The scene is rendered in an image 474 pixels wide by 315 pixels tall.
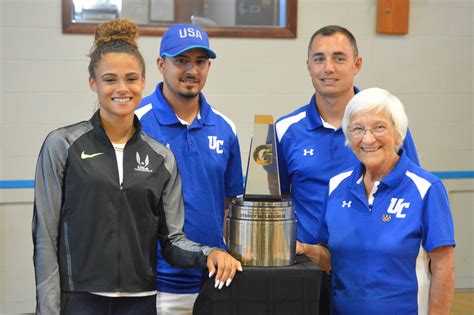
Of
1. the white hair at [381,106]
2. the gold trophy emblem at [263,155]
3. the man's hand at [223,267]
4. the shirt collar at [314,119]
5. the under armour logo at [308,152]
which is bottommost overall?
the man's hand at [223,267]

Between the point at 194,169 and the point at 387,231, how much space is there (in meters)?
0.75

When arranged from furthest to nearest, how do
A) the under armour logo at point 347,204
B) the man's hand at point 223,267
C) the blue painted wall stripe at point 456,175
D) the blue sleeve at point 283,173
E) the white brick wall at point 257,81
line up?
the blue painted wall stripe at point 456,175 < the white brick wall at point 257,81 < the blue sleeve at point 283,173 < the under armour logo at point 347,204 < the man's hand at point 223,267

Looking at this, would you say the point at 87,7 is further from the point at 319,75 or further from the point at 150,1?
the point at 319,75

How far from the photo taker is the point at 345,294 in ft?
6.89

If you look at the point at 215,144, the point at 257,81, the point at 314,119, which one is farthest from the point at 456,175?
the point at 215,144

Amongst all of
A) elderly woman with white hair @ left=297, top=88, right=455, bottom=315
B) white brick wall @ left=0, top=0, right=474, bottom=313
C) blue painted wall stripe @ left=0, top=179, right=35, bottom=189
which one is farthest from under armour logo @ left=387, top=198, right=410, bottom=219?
blue painted wall stripe @ left=0, top=179, right=35, bottom=189

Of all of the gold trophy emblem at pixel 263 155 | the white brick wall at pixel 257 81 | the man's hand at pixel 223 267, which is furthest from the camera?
the white brick wall at pixel 257 81

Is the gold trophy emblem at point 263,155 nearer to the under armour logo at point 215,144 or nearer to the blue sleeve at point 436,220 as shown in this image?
the blue sleeve at point 436,220

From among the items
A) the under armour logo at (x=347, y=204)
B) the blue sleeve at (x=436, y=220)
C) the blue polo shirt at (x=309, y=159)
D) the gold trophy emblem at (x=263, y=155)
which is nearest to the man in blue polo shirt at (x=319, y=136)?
the blue polo shirt at (x=309, y=159)

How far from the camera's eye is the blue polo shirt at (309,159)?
2.51m

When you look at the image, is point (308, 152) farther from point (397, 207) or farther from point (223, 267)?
point (223, 267)

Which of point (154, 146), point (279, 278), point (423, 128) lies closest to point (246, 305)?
point (279, 278)

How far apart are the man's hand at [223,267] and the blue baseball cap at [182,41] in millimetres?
860

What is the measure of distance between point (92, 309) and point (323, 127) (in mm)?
1056
